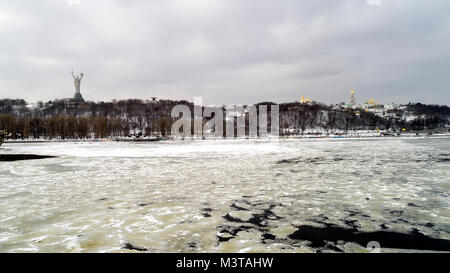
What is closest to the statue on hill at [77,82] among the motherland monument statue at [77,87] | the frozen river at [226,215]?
the motherland monument statue at [77,87]

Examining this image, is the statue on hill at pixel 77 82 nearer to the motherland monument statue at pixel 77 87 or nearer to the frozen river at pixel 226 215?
the motherland monument statue at pixel 77 87

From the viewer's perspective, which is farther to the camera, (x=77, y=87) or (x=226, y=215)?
(x=77, y=87)

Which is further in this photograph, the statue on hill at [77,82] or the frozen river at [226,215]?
the statue on hill at [77,82]

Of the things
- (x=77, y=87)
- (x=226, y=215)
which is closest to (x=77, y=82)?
(x=77, y=87)

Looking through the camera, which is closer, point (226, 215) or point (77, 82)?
point (226, 215)

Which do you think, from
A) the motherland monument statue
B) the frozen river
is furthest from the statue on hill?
the frozen river

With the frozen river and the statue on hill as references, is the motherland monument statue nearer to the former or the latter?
the statue on hill

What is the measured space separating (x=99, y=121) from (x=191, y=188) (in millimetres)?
84024

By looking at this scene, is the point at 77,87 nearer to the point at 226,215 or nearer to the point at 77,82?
the point at 77,82

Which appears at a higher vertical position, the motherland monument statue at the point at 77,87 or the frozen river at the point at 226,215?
the motherland monument statue at the point at 77,87

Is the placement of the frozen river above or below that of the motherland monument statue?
below

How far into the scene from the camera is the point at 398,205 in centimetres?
616
